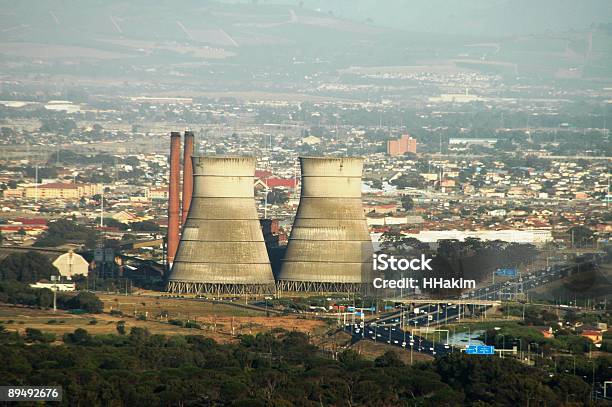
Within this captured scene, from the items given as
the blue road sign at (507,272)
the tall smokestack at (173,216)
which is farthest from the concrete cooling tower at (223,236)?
the blue road sign at (507,272)

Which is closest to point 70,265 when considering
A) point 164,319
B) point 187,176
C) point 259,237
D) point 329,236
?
point 187,176

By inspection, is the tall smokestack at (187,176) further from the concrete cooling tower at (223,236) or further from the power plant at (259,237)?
the concrete cooling tower at (223,236)

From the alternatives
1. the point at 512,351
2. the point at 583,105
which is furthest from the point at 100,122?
the point at 512,351

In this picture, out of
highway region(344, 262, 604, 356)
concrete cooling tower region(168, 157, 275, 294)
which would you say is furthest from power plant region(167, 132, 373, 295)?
highway region(344, 262, 604, 356)

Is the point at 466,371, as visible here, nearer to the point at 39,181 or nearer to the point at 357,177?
the point at 357,177

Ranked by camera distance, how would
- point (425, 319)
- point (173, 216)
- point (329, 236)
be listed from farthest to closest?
point (173, 216) < point (329, 236) < point (425, 319)

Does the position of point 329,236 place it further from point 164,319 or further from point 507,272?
point 164,319

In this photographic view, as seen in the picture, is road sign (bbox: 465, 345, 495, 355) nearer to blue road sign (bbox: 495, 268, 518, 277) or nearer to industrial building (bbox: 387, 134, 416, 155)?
blue road sign (bbox: 495, 268, 518, 277)

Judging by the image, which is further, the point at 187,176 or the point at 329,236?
the point at 187,176
